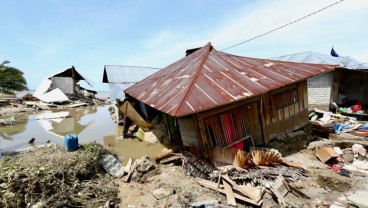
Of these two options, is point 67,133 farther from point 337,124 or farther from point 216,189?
point 337,124

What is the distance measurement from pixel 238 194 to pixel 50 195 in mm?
4896

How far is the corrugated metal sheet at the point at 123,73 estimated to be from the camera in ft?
71.1

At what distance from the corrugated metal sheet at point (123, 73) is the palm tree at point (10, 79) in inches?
270

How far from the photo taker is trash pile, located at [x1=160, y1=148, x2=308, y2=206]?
630 centimetres

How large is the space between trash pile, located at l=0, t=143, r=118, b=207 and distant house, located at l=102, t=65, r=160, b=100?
11.7 m

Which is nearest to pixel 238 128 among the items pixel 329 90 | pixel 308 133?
pixel 308 133

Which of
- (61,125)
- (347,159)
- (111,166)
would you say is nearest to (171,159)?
(111,166)

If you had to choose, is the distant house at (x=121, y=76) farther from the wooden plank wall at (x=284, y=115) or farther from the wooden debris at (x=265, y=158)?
the wooden debris at (x=265, y=158)

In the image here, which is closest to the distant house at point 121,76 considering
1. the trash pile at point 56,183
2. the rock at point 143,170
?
the rock at point 143,170

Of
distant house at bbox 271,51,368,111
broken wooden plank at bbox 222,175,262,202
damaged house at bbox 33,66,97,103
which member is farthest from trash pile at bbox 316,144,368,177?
damaged house at bbox 33,66,97,103

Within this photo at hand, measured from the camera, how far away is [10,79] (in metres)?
18.5

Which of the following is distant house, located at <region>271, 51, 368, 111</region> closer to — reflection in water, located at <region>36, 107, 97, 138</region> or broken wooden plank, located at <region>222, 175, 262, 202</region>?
broken wooden plank, located at <region>222, 175, 262, 202</region>

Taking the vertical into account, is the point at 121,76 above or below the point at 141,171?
above

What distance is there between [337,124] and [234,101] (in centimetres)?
816
